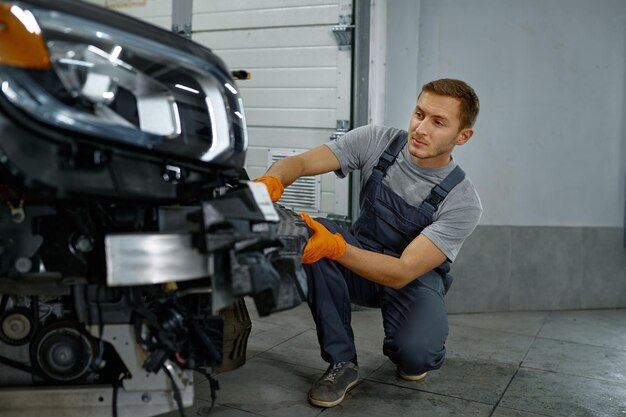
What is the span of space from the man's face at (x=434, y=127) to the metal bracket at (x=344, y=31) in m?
1.33

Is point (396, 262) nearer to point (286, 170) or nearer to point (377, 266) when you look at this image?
point (377, 266)

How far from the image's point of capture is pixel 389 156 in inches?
115

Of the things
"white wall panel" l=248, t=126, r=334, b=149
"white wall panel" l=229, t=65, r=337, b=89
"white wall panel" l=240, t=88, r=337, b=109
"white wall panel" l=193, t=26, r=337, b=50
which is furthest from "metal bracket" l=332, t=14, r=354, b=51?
"white wall panel" l=248, t=126, r=334, b=149

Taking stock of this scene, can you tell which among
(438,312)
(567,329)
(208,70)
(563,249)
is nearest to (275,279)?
(208,70)

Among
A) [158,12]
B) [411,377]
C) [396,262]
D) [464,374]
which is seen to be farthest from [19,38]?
[158,12]

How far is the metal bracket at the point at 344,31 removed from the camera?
394 centimetres

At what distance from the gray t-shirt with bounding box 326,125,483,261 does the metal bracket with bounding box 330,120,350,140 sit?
98 centimetres

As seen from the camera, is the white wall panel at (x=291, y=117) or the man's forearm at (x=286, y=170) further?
the white wall panel at (x=291, y=117)

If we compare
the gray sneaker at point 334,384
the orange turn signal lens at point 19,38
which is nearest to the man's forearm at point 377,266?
the gray sneaker at point 334,384

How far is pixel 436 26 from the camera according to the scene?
4.00 m

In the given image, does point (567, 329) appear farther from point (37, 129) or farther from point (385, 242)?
point (37, 129)

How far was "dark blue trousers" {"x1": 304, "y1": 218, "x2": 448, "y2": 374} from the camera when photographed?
2.66 m

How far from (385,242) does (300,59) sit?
5.63ft

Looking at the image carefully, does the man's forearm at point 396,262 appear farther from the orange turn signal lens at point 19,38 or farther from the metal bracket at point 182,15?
the metal bracket at point 182,15
